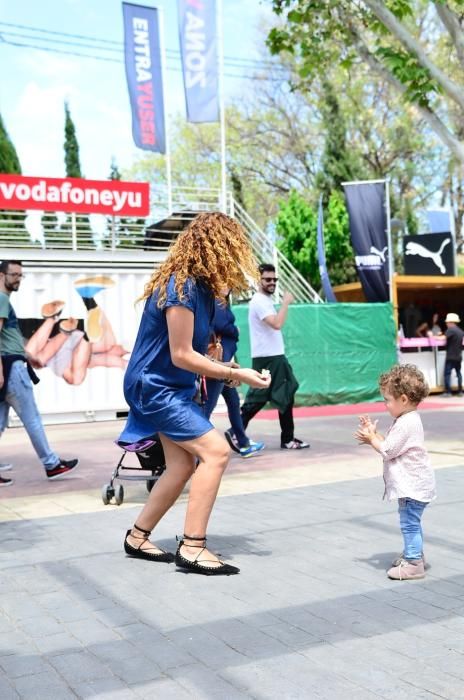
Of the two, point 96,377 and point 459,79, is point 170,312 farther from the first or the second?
point 459,79

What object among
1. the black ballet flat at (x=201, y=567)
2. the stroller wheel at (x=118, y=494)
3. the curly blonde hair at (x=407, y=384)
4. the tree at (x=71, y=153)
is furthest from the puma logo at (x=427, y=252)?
the tree at (x=71, y=153)

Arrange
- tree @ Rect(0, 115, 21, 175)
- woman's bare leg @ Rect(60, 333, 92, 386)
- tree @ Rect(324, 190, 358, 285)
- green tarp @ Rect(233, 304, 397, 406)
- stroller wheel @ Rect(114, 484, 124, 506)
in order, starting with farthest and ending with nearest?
tree @ Rect(0, 115, 21, 175)
tree @ Rect(324, 190, 358, 285)
green tarp @ Rect(233, 304, 397, 406)
woman's bare leg @ Rect(60, 333, 92, 386)
stroller wheel @ Rect(114, 484, 124, 506)

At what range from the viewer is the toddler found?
13.9 ft

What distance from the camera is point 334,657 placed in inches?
125

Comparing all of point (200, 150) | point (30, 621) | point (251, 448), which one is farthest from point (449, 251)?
point (200, 150)

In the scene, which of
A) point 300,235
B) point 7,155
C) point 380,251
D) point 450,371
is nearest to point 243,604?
point 380,251

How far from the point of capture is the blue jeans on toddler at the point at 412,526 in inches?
168

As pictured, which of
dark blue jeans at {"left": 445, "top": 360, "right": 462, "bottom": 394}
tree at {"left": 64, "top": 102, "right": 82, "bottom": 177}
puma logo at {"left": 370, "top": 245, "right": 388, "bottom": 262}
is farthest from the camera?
tree at {"left": 64, "top": 102, "right": 82, "bottom": 177}

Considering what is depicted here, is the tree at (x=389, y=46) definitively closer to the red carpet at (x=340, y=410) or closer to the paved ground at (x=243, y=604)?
the red carpet at (x=340, y=410)

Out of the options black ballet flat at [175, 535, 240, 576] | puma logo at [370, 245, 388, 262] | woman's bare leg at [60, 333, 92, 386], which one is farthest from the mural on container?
black ballet flat at [175, 535, 240, 576]

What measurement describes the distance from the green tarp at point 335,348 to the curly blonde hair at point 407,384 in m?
10.9

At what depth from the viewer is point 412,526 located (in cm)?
431

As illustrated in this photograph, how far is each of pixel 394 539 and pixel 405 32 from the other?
25.5 feet

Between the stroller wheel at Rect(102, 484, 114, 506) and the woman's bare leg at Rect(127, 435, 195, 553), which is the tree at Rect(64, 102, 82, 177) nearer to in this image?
the stroller wheel at Rect(102, 484, 114, 506)
